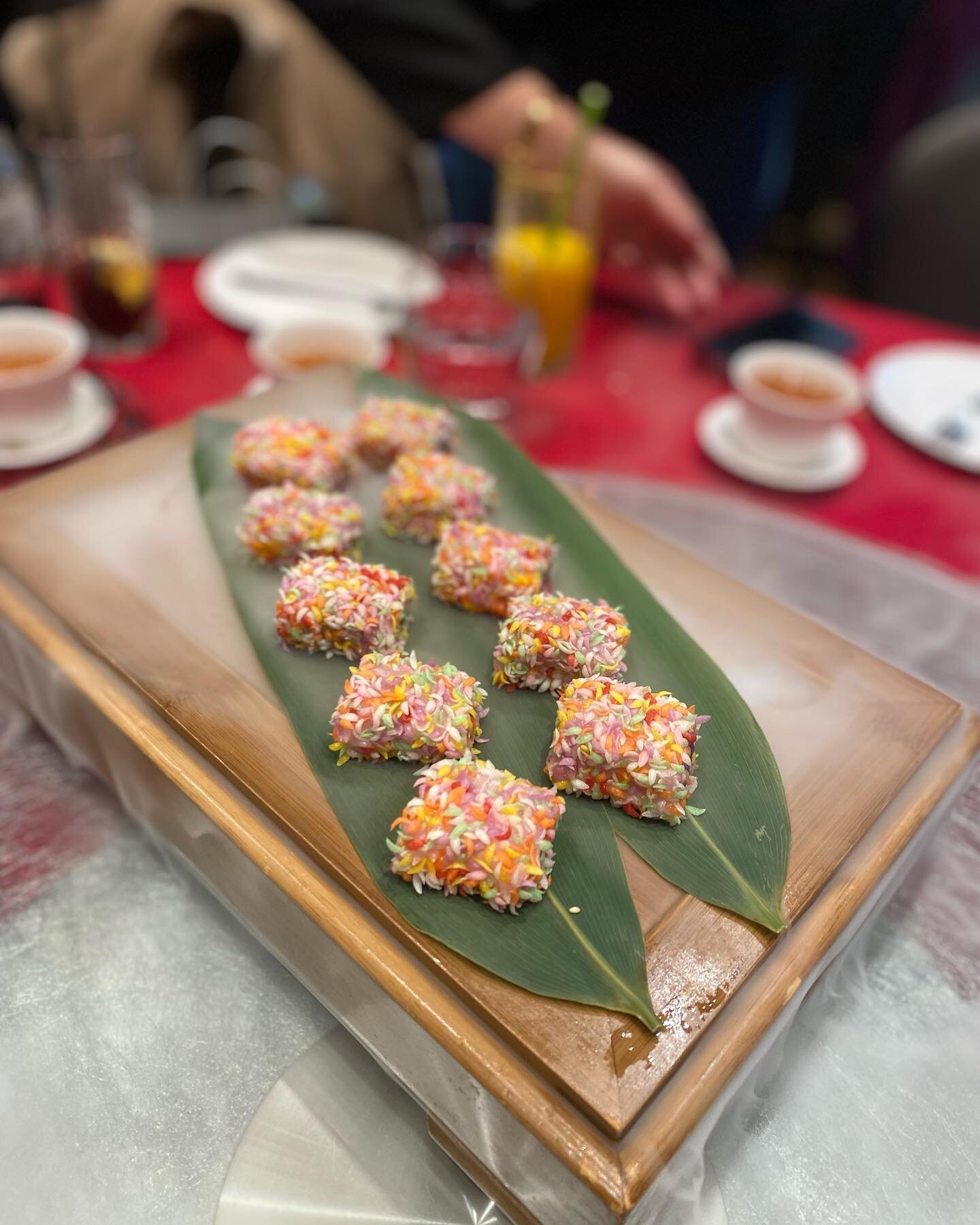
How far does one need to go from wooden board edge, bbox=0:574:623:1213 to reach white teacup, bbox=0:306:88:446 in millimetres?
672

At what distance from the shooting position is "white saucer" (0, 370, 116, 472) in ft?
4.73

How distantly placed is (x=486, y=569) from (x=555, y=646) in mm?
137

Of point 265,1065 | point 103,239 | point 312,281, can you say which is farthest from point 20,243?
point 265,1065

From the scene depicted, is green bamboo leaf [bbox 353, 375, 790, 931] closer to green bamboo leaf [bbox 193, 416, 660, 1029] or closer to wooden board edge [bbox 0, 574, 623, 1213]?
green bamboo leaf [bbox 193, 416, 660, 1029]

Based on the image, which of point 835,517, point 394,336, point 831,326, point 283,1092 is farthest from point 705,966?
point 831,326

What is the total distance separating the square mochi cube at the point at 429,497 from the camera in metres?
1.02

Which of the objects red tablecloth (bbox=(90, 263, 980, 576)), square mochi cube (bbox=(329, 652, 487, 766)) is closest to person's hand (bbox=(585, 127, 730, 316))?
red tablecloth (bbox=(90, 263, 980, 576))

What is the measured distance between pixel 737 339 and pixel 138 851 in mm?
1615

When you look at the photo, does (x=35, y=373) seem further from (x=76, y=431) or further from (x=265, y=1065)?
(x=265, y=1065)

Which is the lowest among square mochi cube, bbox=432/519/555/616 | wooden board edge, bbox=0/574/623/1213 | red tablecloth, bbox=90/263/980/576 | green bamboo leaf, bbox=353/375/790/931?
red tablecloth, bbox=90/263/980/576

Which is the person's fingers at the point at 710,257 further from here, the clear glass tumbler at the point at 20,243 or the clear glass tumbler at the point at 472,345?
the clear glass tumbler at the point at 20,243

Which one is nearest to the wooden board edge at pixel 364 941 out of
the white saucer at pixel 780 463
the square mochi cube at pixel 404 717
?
Answer: the square mochi cube at pixel 404 717

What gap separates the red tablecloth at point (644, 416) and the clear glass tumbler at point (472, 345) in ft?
0.23

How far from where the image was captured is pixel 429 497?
3.32 ft
